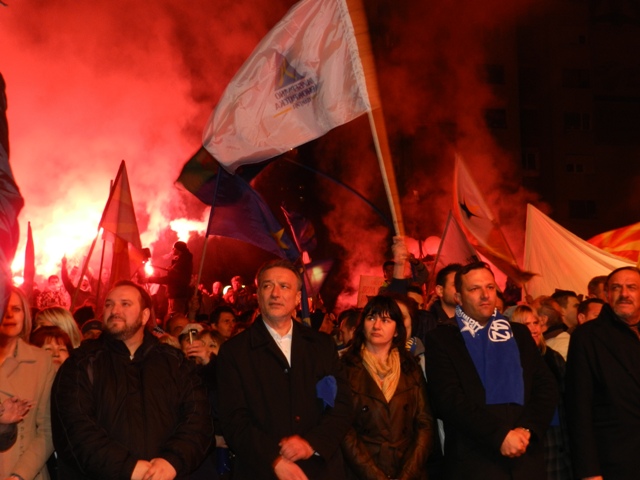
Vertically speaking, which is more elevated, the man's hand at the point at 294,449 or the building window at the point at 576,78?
the building window at the point at 576,78

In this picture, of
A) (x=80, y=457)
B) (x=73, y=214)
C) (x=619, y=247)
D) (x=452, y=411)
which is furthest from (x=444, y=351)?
(x=73, y=214)

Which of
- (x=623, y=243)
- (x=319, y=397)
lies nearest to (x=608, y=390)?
(x=319, y=397)

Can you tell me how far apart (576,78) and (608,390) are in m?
41.1

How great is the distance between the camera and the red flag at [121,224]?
457 inches

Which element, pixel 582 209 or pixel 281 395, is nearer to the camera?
pixel 281 395

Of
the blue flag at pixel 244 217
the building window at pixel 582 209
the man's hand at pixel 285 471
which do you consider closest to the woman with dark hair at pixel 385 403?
the man's hand at pixel 285 471

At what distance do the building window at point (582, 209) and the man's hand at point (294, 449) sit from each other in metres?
40.7

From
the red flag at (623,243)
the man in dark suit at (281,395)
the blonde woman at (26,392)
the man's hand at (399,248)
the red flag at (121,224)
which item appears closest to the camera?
the man in dark suit at (281,395)

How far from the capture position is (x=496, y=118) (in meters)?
42.8

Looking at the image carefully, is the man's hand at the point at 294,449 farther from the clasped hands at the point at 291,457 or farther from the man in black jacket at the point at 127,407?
the man in black jacket at the point at 127,407

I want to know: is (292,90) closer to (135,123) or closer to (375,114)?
(375,114)

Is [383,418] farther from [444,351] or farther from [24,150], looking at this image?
[24,150]

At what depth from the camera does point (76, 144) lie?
69.7 feet

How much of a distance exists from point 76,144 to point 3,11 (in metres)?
3.22
